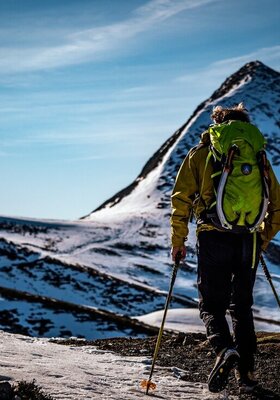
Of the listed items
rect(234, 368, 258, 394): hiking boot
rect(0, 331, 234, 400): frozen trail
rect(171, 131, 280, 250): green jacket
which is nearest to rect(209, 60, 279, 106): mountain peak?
rect(0, 331, 234, 400): frozen trail

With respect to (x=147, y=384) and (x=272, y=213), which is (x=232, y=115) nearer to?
(x=272, y=213)

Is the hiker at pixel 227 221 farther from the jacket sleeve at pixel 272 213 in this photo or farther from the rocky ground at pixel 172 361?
the rocky ground at pixel 172 361

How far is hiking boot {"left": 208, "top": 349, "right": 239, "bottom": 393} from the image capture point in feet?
23.5

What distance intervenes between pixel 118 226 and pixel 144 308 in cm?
4673

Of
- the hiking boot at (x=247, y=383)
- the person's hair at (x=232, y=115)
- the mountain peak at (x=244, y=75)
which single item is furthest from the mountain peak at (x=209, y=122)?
the hiking boot at (x=247, y=383)

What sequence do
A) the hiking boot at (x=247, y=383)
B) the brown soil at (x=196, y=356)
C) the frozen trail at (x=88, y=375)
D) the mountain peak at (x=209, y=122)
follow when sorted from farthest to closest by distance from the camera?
the mountain peak at (x=209, y=122), the brown soil at (x=196, y=356), the hiking boot at (x=247, y=383), the frozen trail at (x=88, y=375)

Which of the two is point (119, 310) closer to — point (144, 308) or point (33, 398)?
point (144, 308)

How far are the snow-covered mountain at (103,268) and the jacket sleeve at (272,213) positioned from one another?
18.2m

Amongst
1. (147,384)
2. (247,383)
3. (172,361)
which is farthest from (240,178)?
(172,361)

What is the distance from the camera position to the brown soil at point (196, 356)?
27.1ft

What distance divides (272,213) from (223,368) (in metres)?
2.06

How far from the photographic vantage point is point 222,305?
7.63 m

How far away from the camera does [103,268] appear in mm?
78125

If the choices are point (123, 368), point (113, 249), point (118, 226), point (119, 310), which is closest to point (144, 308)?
point (119, 310)
